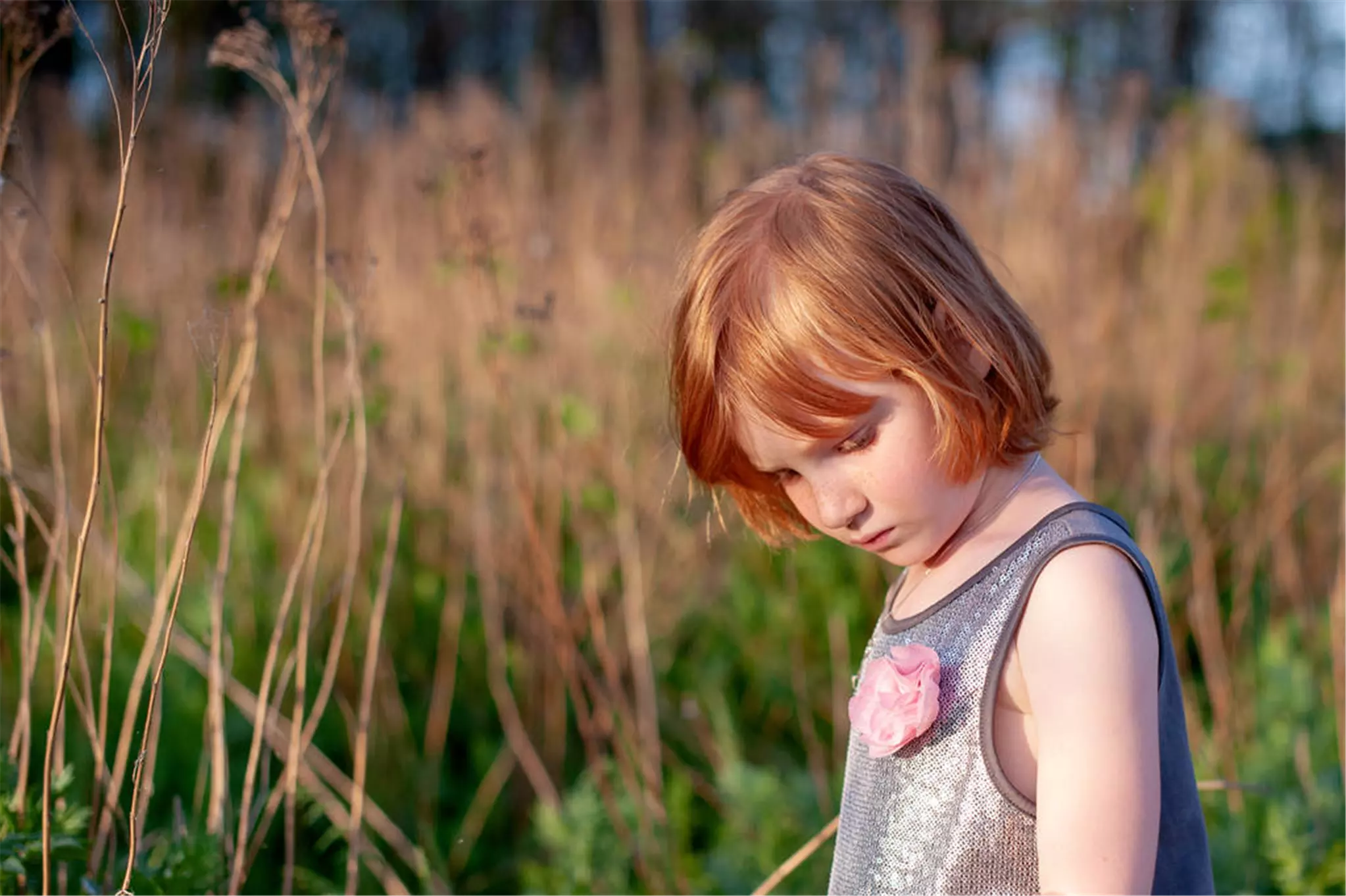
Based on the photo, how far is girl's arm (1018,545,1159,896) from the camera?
36.7 inches

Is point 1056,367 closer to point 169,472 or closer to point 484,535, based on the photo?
point 484,535

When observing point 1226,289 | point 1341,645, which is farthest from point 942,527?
point 1226,289

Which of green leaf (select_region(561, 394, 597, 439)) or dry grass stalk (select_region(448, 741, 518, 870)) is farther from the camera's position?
dry grass stalk (select_region(448, 741, 518, 870))

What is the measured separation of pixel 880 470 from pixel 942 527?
3.8 inches

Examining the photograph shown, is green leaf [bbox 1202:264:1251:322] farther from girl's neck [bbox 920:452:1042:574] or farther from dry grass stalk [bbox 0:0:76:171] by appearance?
dry grass stalk [bbox 0:0:76:171]

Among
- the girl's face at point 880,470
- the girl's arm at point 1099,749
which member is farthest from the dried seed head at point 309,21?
the girl's arm at point 1099,749

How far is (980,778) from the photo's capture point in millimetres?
1057

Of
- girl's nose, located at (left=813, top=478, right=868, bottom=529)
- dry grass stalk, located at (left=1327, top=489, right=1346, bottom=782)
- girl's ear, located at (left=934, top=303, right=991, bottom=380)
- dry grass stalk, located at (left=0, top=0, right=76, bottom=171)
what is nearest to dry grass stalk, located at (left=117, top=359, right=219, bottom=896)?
dry grass stalk, located at (left=0, top=0, right=76, bottom=171)

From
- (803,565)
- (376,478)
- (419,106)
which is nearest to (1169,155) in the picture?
(803,565)

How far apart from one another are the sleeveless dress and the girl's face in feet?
0.27

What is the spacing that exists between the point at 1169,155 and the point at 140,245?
364 cm

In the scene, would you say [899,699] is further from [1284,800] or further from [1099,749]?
[1284,800]

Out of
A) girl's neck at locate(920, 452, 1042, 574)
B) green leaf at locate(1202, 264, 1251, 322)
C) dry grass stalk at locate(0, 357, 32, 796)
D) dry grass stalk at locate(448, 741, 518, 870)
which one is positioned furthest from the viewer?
green leaf at locate(1202, 264, 1251, 322)

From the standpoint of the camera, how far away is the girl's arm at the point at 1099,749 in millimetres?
932
